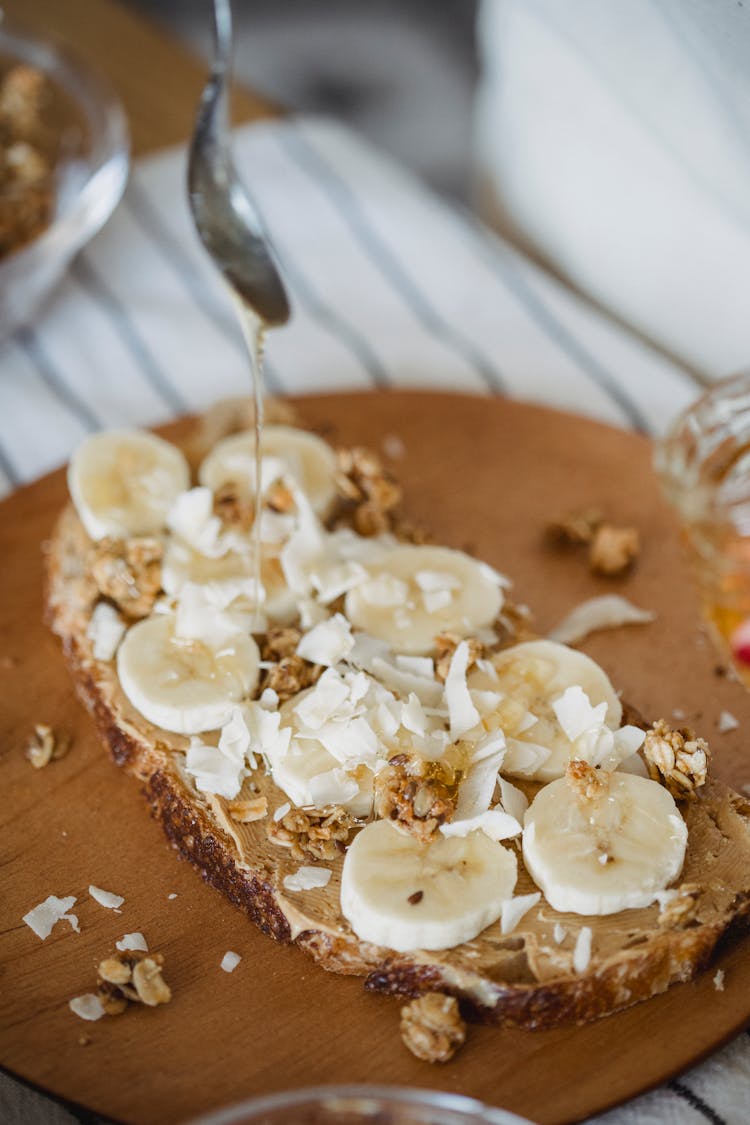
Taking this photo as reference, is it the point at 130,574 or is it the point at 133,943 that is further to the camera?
the point at 130,574

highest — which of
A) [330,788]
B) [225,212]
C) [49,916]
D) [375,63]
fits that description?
[225,212]

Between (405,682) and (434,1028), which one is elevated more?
(405,682)

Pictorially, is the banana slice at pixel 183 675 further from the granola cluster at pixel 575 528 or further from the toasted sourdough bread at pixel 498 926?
the granola cluster at pixel 575 528

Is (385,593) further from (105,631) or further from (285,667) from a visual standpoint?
(105,631)

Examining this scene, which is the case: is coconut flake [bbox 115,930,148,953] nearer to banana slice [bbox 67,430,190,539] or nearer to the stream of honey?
the stream of honey

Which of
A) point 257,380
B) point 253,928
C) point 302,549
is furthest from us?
point 302,549

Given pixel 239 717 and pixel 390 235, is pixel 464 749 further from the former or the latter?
pixel 390 235

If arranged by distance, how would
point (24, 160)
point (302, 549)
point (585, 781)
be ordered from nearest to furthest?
point (585, 781) < point (302, 549) < point (24, 160)

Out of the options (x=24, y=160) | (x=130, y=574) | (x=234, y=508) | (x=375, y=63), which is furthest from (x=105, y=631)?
(x=375, y=63)
